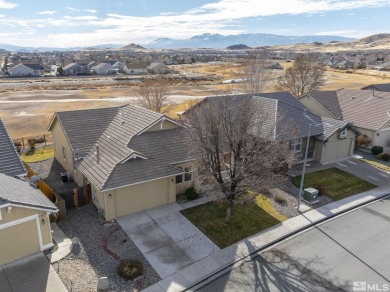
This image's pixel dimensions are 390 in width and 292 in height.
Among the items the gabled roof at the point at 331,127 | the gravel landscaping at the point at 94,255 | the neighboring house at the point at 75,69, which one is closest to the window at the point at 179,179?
the gravel landscaping at the point at 94,255

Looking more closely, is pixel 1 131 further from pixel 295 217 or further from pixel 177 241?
pixel 295 217

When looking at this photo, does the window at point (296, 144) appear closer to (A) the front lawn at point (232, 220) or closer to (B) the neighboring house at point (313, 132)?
(B) the neighboring house at point (313, 132)

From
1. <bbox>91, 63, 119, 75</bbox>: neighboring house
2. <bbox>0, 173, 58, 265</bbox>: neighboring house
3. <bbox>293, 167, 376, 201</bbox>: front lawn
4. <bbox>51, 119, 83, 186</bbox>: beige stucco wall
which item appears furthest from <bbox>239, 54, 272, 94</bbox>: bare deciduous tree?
<bbox>91, 63, 119, 75</bbox>: neighboring house

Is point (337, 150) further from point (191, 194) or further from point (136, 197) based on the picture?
point (136, 197)

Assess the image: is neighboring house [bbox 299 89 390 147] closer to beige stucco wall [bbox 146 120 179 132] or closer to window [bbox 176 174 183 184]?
beige stucco wall [bbox 146 120 179 132]

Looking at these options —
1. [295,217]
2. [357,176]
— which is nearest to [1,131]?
[295,217]

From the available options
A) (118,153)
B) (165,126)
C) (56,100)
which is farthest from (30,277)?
(56,100)

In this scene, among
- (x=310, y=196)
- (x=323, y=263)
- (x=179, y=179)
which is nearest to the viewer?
(x=323, y=263)
